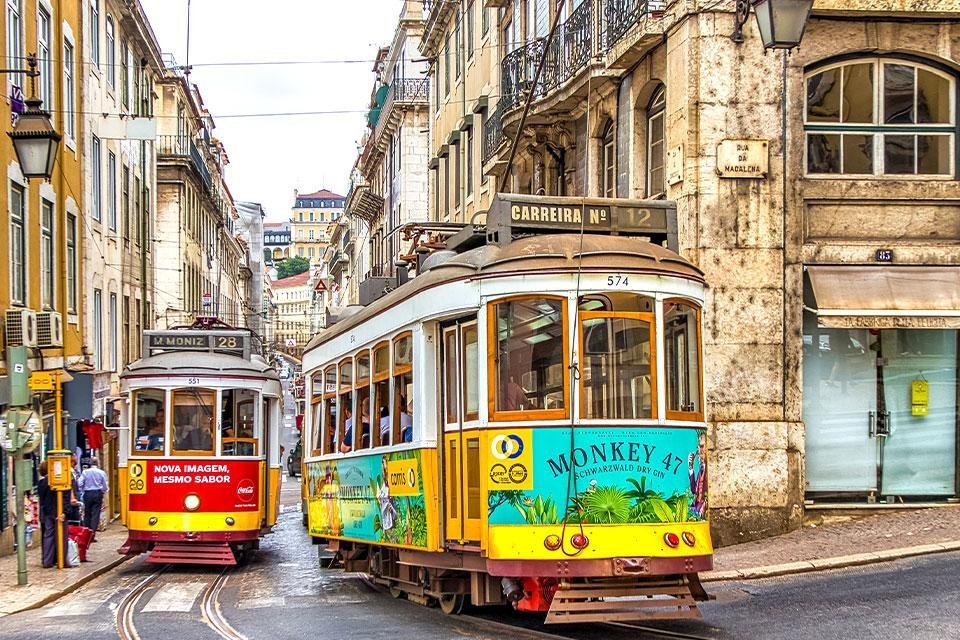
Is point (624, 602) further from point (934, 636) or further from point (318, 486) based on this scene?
point (318, 486)

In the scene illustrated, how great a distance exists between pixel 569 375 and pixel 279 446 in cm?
1094

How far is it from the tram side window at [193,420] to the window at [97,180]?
12820mm

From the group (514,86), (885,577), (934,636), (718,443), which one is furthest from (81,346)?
(934,636)

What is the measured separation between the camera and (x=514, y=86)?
24.1 m

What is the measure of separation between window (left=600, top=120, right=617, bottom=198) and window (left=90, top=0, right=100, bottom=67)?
13990 millimetres

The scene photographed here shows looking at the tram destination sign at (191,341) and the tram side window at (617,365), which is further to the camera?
the tram destination sign at (191,341)

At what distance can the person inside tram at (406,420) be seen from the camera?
38.2ft

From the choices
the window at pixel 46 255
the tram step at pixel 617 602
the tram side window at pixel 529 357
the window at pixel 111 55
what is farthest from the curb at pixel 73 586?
the window at pixel 111 55

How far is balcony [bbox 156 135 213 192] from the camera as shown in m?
49.6

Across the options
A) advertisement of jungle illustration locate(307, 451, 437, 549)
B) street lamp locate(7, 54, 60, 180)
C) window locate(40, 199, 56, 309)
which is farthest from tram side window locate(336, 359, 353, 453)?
window locate(40, 199, 56, 309)

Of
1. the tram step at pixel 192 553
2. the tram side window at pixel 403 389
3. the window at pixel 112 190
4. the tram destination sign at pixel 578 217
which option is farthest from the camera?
the window at pixel 112 190

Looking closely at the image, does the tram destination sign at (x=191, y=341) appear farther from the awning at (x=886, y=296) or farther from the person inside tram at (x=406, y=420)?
the awning at (x=886, y=296)

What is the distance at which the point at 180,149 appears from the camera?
2000 inches

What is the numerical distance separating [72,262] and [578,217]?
17888mm
